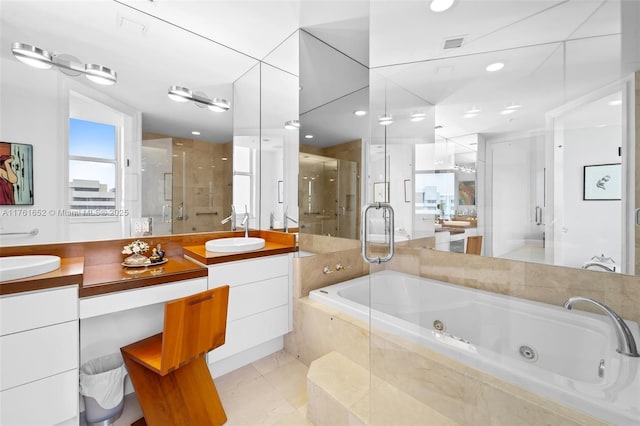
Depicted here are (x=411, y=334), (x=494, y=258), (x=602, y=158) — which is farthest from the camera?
(x=494, y=258)

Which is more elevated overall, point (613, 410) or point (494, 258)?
point (494, 258)

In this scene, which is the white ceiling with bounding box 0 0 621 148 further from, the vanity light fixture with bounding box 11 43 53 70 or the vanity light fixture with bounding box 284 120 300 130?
the vanity light fixture with bounding box 284 120 300 130

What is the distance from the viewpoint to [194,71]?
2.09m

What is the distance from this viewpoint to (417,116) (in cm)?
199

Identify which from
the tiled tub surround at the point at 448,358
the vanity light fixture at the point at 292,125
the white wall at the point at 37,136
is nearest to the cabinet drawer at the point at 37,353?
the white wall at the point at 37,136

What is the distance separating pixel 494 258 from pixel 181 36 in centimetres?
281

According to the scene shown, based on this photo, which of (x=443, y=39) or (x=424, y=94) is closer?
A: (x=443, y=39)

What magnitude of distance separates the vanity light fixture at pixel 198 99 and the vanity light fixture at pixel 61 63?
0.37 m

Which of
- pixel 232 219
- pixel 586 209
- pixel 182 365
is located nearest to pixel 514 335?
pixel 586 209

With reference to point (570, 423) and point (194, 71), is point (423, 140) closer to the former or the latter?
point (570, 423)

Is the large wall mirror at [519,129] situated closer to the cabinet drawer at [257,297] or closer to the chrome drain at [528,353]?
the chrome drain at [528,353]

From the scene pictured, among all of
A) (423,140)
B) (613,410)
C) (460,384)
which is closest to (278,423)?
(460,384)

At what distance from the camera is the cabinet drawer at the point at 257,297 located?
186 centimetres

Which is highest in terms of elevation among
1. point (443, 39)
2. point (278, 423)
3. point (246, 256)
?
point (443, 39)
